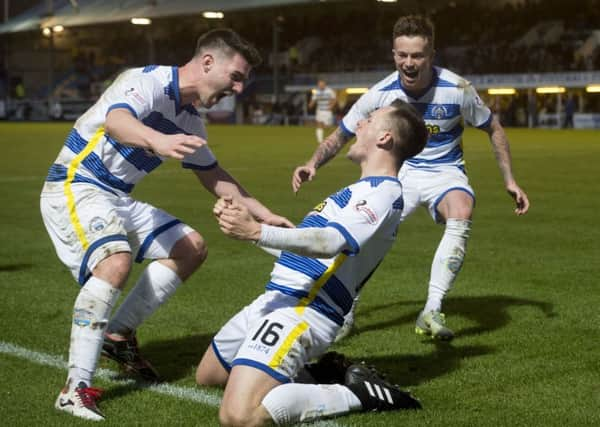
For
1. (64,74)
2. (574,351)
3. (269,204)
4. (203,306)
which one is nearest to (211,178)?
(203,306)

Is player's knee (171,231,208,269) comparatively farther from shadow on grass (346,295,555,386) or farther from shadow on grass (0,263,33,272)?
shadow on grass (0,263,33,272)

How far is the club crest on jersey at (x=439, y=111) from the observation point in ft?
23.5

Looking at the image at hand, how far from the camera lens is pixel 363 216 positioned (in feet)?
15.0

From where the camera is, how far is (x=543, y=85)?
47.5 metres

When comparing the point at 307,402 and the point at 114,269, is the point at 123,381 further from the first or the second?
the point at 307,402

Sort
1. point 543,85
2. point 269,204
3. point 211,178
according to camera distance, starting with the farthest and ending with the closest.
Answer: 1. point 543,85
2. point 269,204
3. point 211,178

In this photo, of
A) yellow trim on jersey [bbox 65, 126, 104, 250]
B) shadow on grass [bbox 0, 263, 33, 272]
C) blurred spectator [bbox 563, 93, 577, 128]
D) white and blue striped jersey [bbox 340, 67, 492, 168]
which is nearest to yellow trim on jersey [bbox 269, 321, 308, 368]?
yellow trim on jersey [bbox 65, 126, 104, 250]

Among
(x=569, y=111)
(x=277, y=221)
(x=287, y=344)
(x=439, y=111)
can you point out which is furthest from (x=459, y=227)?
(x=569, y=111)

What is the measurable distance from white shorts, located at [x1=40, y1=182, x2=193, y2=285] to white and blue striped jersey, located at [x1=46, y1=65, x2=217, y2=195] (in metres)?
0.08

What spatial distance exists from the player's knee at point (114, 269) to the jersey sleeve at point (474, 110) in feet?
10.2

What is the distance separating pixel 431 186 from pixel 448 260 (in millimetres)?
605

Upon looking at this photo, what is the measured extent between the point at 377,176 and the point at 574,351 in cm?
210

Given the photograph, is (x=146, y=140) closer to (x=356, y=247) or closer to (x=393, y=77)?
(x=356, y=247)

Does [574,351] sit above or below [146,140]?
below
